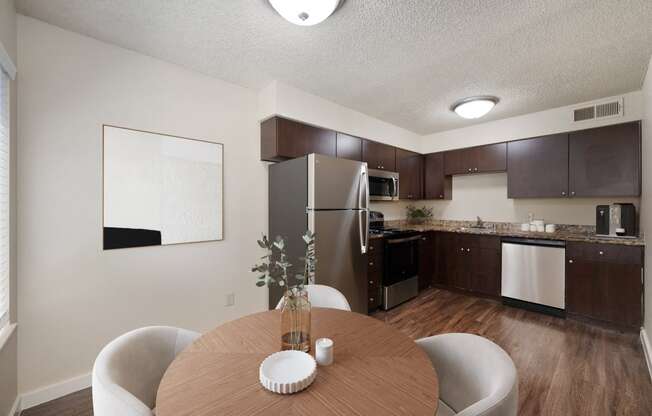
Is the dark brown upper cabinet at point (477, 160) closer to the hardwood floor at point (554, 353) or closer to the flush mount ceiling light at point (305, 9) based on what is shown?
the hardwood floor at point (554, 353)

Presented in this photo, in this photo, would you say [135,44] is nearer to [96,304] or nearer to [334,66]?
[334,66]

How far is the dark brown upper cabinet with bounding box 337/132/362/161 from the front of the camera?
3287 millimetres

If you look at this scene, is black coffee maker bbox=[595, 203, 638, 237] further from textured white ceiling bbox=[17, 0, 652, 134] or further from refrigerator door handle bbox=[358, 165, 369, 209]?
refrigerator door handle bbox=[358, 165, 369, 209]

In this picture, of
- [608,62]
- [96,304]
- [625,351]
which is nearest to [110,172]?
[96,304]

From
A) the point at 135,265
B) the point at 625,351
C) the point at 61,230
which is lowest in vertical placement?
the point at 625,351

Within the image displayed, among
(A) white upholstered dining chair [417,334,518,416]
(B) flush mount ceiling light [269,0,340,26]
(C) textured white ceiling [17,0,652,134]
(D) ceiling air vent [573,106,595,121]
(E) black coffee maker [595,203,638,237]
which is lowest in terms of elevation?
(A) white upholstered dining chair [417,334,518,416]

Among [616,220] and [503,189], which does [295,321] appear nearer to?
[616,220]

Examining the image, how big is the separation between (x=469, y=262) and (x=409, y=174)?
62.8 inches

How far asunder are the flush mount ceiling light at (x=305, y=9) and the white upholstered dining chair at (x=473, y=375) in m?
1.88

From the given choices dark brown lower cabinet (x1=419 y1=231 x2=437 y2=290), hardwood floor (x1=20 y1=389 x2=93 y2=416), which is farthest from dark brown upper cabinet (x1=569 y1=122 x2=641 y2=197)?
hardwood floor (x1=20 y1=389 x2=93 y2=416)

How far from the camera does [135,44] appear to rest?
208 cm

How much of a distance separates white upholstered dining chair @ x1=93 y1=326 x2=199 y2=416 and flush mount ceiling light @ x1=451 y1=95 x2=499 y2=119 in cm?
334

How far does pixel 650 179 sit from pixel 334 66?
2843mm

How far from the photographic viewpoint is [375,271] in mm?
3174
